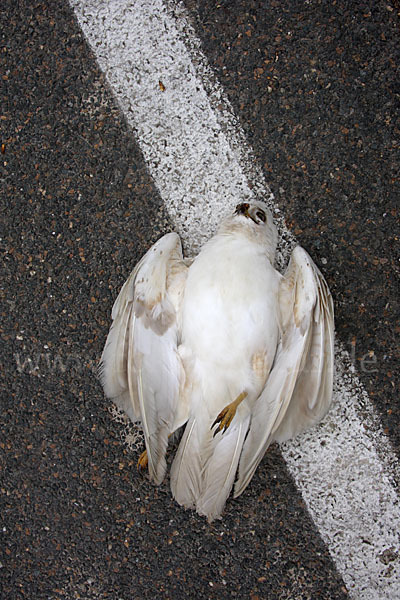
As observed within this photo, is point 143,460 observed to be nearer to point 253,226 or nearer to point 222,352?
point 222,352

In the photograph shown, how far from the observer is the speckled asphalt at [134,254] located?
228cm

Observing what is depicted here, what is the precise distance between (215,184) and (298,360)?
91cm

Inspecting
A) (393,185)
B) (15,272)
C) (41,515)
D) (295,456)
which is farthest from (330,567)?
(15,272)

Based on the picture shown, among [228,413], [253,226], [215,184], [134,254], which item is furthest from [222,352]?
[215,184]

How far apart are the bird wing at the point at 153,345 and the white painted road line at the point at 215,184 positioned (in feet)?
1.05

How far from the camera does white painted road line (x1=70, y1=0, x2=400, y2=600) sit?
227cm

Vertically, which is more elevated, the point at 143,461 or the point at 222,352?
the point at 222,352

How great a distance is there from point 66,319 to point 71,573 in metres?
1.23

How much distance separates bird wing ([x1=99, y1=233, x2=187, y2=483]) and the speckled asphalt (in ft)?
0.94

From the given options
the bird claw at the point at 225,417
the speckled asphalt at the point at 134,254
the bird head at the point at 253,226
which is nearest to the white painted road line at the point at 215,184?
the speckled asphalt at the point at 134,254

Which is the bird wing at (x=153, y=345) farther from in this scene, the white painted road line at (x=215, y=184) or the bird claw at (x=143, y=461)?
the white painted road line at (x=215, y=184)

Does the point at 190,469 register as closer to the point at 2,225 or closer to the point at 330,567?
the point at 330,567

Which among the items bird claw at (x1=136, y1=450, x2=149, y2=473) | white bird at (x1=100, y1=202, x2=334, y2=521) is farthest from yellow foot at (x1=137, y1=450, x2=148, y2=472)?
white bird at (x1=100, y1=202, x2=334, y2=521)

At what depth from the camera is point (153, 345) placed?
209 centimetres
